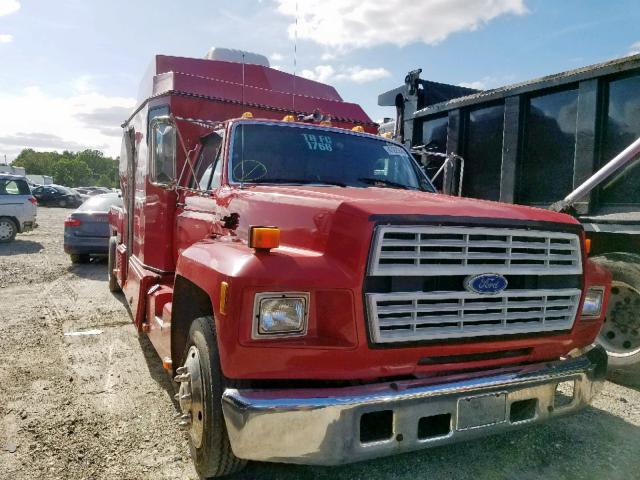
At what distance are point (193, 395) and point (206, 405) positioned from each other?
0.90 ft

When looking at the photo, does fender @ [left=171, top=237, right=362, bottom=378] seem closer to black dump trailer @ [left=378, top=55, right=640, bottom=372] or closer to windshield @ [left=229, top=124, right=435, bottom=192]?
windshield @ [left=229, top=124, right=435, bottom=192]

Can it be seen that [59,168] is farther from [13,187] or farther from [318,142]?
[318,142]

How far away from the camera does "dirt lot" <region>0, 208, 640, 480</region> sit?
3035mm

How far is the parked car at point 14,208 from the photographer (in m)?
14.6

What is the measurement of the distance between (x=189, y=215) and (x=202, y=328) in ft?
5.37

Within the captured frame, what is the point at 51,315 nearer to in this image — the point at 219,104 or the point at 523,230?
the point at 219,104

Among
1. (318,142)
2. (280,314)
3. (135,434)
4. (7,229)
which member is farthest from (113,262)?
(7,229)

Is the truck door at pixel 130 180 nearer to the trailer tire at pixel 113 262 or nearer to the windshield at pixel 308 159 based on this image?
the trailer tire at pixel 113 262

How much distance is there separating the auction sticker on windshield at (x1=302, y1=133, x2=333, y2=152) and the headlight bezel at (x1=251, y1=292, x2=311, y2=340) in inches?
69.3

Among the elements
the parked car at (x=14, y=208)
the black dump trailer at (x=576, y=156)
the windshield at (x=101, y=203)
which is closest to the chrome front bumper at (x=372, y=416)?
the black dump trailer at (x=576, y=156)

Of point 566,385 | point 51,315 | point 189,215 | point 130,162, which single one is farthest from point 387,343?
point 51,315

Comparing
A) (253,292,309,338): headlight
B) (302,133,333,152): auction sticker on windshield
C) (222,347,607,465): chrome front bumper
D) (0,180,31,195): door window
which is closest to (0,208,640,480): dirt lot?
(222,347,607,465): chrome front bumper

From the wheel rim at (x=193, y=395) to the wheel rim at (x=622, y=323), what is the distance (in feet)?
11.9

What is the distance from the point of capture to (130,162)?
585 centimetres
